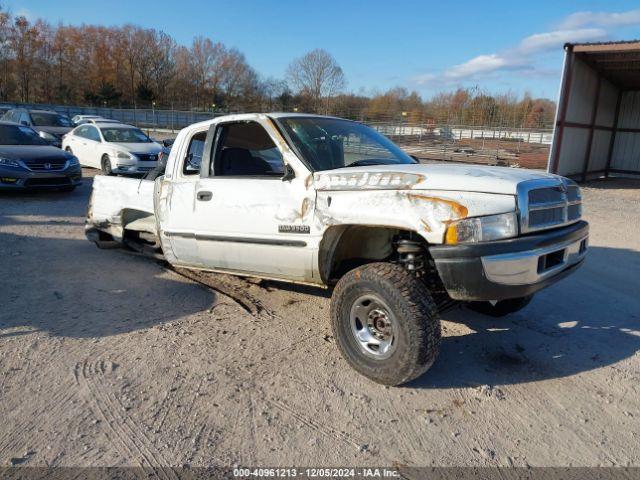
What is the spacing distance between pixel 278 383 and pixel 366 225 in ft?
4.19

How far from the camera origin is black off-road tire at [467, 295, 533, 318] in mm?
4332

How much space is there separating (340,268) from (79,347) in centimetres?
219

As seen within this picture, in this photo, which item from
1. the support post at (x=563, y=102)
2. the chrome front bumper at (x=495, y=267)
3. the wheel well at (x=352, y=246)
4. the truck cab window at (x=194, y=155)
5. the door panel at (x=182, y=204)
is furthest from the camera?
the support post at (x=563, y=102)

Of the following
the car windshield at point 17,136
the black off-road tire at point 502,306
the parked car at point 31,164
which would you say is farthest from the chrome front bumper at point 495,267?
the car windshield at point 17,136

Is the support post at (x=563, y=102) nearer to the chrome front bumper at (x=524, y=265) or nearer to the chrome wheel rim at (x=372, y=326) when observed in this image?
the chrome front bumper at (x=524, y=265)

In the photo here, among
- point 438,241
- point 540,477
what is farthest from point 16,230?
point 540,477

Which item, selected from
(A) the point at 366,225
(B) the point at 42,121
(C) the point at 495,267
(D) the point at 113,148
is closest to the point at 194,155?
(A) the point at 366,225

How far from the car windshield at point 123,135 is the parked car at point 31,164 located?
2.64 meters

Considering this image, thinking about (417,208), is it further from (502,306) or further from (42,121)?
(42,121)

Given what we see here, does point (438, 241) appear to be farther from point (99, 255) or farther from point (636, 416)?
point (99, 255)

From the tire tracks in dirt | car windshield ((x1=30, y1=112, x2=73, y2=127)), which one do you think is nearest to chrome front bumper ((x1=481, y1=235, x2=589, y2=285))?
the tire tracks in dirt

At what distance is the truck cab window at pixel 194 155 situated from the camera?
474cm

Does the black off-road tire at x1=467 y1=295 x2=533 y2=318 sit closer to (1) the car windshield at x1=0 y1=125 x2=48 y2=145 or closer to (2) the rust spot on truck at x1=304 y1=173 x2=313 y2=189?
(2) the rust spot on truck at x1=304 y1=173 x2=313 y2=189

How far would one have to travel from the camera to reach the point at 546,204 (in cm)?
326
